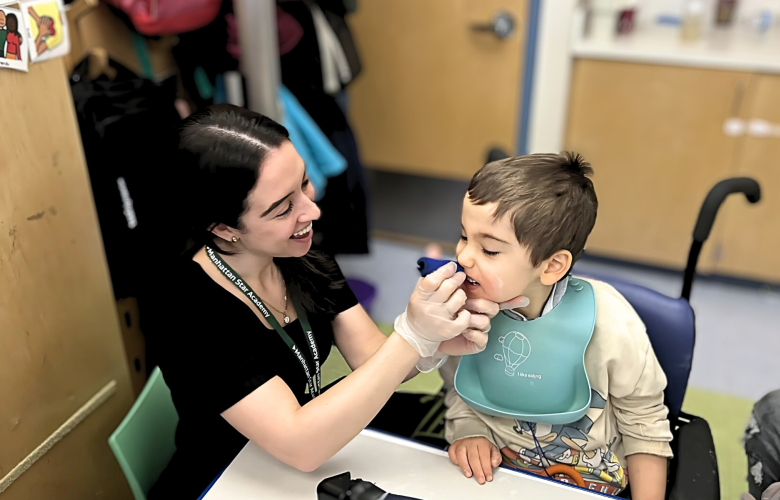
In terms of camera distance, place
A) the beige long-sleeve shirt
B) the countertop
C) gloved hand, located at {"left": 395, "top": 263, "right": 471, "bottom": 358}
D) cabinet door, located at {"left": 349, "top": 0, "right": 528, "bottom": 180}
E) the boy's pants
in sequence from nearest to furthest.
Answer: gloved hand, located at {"left": 395, "top": 263, "right": 471, "bottom": 358}, the beige long-sleeve shirt, the boy's pants, the countertop, cabinet door, located at {"left": 349, "top": 0, "right": 528, "bottom": 180}

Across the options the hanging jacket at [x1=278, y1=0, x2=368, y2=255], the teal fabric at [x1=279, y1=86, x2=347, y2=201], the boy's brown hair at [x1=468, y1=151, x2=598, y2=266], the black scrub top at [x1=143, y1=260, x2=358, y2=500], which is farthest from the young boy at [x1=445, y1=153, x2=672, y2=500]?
the hanging jacket at [x1=278, y1=0, x2=368, y2=255]

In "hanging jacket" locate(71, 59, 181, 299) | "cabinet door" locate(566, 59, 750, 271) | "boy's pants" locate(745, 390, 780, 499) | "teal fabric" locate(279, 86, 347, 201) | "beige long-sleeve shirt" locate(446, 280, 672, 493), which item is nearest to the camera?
"beige long-sleeve shirt" locate(446, 280, 672, 493)

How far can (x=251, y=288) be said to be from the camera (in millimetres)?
1157

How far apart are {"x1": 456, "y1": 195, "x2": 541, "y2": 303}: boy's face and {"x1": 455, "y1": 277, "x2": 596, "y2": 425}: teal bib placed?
11 centimetres

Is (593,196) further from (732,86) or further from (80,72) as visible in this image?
(732,86)

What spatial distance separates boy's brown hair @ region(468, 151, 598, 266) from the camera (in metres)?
1.00

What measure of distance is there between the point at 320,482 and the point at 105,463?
76 centimetres

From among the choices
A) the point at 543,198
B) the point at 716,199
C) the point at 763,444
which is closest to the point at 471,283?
the point at 543,198

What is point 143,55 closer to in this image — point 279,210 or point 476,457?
point 279,210

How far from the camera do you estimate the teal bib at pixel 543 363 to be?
1097 millimetres

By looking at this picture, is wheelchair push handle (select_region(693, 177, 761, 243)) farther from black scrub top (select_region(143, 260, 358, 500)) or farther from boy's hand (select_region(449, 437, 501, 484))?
black scrub top (select_region(143, 260, 358, 500))

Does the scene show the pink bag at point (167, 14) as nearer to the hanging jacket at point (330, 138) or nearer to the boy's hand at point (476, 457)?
the hanging jacket at point (330, 138)

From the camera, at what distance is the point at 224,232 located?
3.64 ft

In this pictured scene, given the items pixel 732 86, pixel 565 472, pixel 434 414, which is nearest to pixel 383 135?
pixel 732 86
